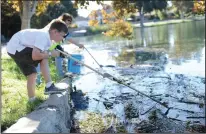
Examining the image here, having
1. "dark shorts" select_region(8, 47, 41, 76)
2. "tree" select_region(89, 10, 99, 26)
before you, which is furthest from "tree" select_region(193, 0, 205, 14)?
"tree" select_region(89, 10, 99, 26)

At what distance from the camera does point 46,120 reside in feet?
13.2

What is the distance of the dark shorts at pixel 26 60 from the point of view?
5.06m

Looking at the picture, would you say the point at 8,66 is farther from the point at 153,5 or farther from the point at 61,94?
the point at 153,5

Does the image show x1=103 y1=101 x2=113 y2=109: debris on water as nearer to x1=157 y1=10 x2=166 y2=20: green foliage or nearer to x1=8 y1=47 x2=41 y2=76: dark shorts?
x1=8 y1=47 x2=41 y2=76: dark shorts

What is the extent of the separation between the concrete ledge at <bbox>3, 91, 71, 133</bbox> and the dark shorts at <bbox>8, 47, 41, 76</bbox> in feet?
1.82

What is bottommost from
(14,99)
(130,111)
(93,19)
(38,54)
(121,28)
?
(130,111)

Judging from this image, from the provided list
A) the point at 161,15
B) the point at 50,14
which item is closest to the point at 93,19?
the point at 50,14

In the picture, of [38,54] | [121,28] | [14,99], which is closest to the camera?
[38,54]

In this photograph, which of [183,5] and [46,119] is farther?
[183,5]

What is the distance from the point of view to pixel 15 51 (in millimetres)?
5094

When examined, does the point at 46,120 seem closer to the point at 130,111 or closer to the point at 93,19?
the point at 130,111

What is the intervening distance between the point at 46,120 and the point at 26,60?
144cm

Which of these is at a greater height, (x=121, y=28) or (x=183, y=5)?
(x=183, y=5)

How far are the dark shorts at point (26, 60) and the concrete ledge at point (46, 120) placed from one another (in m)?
0.55
